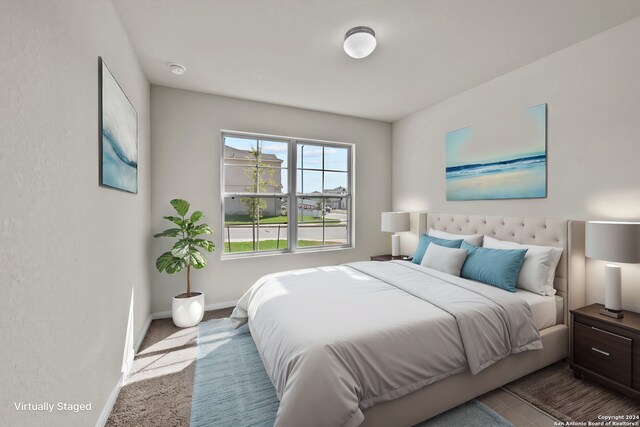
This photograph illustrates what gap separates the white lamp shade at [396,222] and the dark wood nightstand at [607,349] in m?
2.14

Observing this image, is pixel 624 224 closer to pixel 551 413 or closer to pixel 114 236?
pixel 551 413

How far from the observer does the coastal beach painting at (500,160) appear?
9.13 ft

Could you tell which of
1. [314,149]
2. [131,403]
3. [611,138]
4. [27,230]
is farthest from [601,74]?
[131,403]

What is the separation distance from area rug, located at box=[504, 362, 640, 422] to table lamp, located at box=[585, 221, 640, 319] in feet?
1.82

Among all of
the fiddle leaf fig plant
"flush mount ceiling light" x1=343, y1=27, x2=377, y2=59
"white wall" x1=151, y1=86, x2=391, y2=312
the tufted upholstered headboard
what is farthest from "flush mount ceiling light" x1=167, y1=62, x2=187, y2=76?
the tufted upholstered headboard

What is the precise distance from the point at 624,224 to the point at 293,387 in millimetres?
2471

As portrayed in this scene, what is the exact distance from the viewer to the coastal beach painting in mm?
2783

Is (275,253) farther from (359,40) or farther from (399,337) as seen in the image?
(359,40)

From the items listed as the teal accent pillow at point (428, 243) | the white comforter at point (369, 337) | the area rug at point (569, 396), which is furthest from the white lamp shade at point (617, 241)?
the teal accent pillow at point (428, 243)

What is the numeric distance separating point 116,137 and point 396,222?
133 inches

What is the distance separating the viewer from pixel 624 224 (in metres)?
1.98

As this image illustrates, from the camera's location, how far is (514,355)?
81.7 inches

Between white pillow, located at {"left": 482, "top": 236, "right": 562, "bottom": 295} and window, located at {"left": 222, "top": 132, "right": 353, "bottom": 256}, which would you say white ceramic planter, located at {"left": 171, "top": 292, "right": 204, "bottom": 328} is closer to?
window, located at {"left": 222, "top": 132, "right": 353, "bottom": 256}

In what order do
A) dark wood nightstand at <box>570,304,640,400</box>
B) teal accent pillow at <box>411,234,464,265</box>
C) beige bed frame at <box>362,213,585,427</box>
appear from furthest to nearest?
teal accent pillow at <box>411,234,464,265</box>, dark wood nightstand at <box>570,304,640,400</box>, beige bed frame at <box>362,213,585,427</box>
